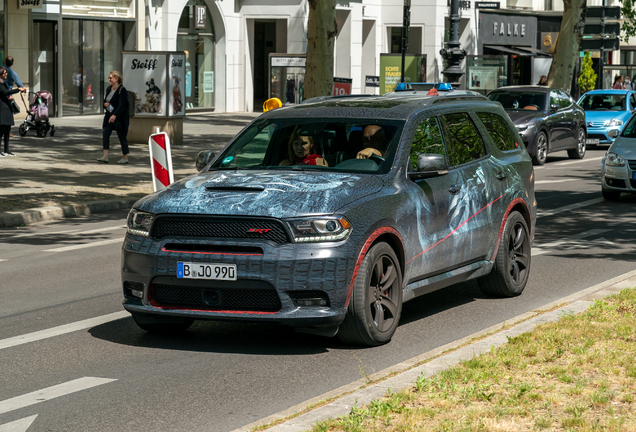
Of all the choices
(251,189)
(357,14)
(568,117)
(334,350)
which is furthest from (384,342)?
(357,14)

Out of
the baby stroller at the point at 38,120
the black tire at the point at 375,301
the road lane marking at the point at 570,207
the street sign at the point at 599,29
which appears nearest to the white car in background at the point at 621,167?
the road lane marking at the point at 570,207

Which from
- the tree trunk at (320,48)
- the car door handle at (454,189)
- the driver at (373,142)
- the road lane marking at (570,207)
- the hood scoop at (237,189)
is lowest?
the road lane marking at (570,207)

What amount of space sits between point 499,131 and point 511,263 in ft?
3.87

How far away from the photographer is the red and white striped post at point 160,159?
1168cm

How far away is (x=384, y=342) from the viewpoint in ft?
22.8

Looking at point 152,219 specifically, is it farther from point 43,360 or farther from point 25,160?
point 25,160

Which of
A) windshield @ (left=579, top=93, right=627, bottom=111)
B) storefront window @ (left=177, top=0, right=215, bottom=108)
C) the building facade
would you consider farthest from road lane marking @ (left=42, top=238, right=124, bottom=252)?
storefront window @ (left=177, top=0, right=215, bottom=108)

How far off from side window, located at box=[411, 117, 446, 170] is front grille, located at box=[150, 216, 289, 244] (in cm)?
149

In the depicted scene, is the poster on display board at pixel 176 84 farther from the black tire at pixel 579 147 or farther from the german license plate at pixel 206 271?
the german license plate at pixel 206 271

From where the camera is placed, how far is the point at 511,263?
8797mm

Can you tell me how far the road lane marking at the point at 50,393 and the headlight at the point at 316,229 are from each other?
144cm

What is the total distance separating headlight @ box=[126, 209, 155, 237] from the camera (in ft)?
22.2

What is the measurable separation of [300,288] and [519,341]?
143 centimetres

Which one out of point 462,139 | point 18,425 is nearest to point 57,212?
point 462,139
